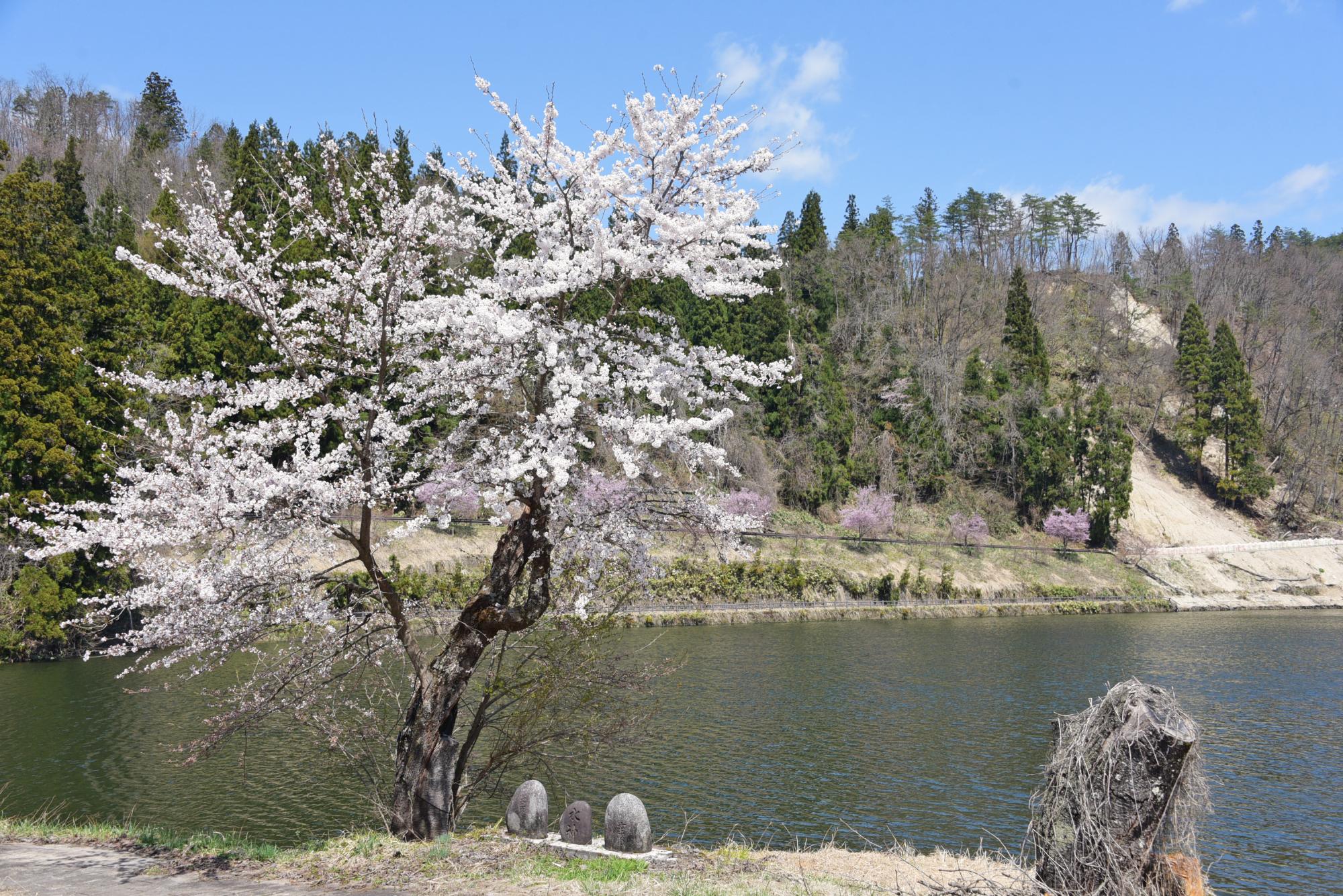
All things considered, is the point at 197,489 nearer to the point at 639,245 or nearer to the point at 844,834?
the point at 639,245

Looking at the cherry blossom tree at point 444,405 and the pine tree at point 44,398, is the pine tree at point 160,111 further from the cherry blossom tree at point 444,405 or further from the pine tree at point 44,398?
the cherry blossom tree at point 444,405

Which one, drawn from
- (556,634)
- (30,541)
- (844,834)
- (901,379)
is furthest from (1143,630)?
(30,541)

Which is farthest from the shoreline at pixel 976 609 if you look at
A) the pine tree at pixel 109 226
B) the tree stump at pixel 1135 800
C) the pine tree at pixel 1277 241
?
the pine tree at pixel 1277 241

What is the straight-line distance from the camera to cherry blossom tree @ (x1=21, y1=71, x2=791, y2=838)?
7438 millimetres

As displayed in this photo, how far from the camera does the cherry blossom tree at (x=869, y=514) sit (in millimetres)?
43625

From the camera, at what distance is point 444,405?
9.09m

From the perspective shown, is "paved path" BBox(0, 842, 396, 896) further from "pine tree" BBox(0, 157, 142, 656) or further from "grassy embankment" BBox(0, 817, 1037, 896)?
"pine tree" BBox(0, 157, 142, 656)

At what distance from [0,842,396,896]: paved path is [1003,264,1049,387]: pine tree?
5228cm

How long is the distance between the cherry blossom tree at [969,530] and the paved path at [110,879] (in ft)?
138

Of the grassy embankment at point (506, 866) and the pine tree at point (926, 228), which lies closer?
the grassy embankment at point (506, 866)

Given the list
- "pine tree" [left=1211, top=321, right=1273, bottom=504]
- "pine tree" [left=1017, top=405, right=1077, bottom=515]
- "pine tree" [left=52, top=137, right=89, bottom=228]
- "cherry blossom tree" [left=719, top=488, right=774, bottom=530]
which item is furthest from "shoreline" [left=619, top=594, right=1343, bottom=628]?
"pine tree" [left=52, top=137, right=89, bottom=228]

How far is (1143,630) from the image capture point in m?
33.8

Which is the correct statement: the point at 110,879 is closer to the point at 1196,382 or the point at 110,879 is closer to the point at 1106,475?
the point at 1106,475

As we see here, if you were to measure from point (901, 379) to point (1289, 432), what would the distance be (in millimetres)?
28718
